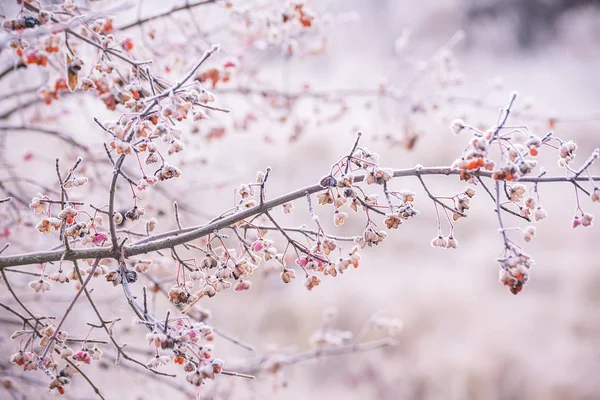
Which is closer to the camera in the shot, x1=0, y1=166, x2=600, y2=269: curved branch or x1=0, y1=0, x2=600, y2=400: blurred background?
x1=0, y1=166, x2=600, y2=269: curved branch

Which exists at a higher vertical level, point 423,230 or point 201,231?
point 423,230

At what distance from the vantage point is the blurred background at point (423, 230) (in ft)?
8.63

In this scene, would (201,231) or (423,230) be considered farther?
(423,230)

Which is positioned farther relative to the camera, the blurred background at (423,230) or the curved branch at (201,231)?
the blurred background at (423,230)

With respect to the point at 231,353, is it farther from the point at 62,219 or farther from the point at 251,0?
the point at 62,219

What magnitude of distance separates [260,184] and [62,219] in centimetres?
41

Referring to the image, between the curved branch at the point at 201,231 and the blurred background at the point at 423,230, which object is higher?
the blurred background at the point at 423,230

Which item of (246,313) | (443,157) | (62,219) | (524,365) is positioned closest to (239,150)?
(246,313)

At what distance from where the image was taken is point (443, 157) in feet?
17.9

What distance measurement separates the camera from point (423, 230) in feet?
17.3

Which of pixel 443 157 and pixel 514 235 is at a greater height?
pixel 443 157

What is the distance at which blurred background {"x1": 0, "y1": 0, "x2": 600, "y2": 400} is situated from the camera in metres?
2.63

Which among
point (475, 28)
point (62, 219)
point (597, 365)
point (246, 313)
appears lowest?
point (62, 219)

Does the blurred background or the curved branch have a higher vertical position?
the blurred background
